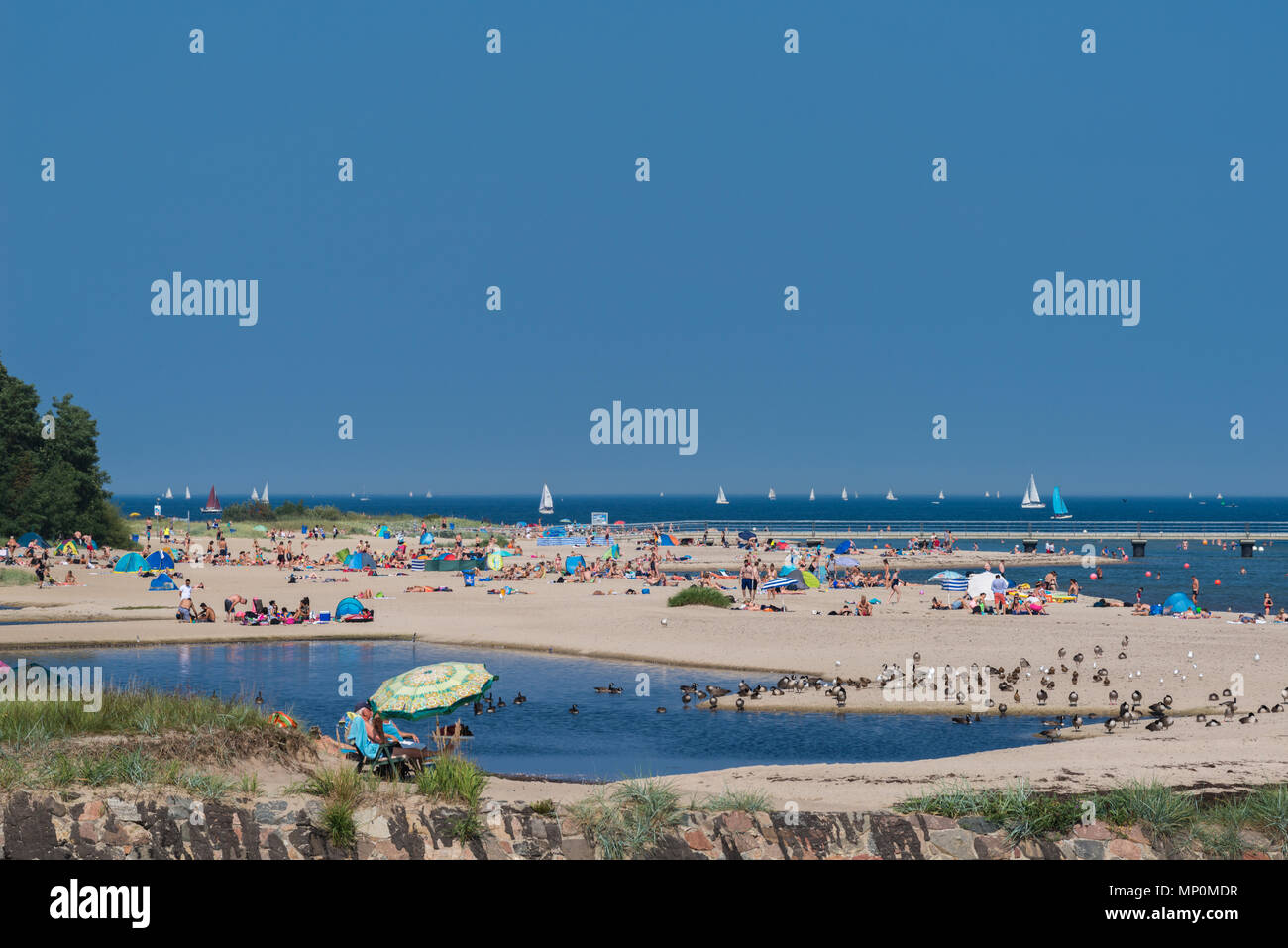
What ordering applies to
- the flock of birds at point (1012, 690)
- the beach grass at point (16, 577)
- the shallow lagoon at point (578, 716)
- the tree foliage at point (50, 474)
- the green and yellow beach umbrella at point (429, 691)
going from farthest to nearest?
the tree foliage at point (50, 474), the beach grass at point (16, 577), the flock of birds at point (1012, 690), the shallow lagoon at point (578, 716), the green and yellow beach umbrella at point (429, 691)

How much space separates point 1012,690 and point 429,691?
14.9 metres

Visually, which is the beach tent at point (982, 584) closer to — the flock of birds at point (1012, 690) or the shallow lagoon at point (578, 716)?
the flock of birds at point (1012, 690)

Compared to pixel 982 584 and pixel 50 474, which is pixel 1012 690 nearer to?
pixel 982 584

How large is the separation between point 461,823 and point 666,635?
951 inches

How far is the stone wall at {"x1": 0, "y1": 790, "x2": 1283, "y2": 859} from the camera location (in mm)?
10383

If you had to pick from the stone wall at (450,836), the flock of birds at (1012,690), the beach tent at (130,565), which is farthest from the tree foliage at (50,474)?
the stone wall at (450,836)

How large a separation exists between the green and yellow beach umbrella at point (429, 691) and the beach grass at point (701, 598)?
79.6ft

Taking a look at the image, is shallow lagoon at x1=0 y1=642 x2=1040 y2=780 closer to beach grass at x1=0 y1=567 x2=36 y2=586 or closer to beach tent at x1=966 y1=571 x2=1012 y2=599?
beach tent at x1=966 y1=571 x2=1012 y2=599

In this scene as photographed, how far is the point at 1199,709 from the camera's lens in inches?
885

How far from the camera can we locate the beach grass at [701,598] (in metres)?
41.6

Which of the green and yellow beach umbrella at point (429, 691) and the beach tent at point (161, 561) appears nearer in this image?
the green and yellow beach umbrella at point (429, 691)

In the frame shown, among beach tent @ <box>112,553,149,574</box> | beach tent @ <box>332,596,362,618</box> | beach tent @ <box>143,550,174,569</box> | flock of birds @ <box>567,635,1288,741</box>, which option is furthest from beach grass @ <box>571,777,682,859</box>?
beach tent @ <box>112,553,149,574</box>
